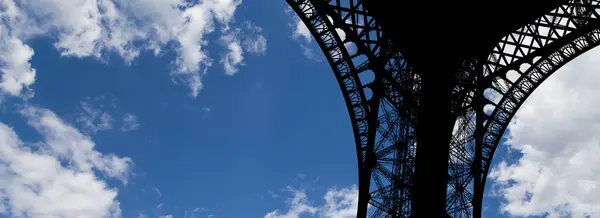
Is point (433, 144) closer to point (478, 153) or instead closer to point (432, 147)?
point (432, 147)

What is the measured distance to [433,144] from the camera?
1861 cm

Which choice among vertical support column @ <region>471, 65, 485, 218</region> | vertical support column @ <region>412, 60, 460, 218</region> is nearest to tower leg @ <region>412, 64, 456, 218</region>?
vertical support column @ <region>412, 60, 460, 218</region>

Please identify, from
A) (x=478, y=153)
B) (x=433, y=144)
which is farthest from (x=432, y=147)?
(x=478, y=153)

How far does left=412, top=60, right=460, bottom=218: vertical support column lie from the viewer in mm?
18031

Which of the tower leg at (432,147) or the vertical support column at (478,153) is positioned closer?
the tower leg at (432,147)

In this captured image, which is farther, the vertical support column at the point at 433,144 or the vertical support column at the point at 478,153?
the vertical support column at the point at 478,153

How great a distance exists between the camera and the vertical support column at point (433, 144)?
1803cm

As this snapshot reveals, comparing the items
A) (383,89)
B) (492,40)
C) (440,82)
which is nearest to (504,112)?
(492,40)

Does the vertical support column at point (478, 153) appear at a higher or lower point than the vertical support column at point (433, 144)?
higher

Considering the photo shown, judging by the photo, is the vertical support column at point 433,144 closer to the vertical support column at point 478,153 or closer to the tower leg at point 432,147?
the tower leg at point 432,147

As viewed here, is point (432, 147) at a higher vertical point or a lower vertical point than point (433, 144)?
lower

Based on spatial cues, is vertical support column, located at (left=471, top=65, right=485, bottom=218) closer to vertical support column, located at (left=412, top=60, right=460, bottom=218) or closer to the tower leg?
vertical support column, located at (left=412, top=60, right=460, bottom=218)

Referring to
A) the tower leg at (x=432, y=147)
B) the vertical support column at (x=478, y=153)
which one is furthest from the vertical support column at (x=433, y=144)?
the vertical support column at (x=478, y=153)

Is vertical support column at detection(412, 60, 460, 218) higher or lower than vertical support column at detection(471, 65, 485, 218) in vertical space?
lower
